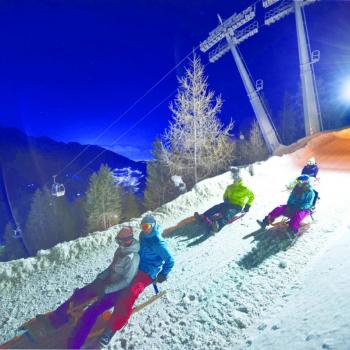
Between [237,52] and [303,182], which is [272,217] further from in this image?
[237,52]

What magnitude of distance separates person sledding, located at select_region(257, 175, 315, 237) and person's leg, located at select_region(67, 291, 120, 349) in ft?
14.9

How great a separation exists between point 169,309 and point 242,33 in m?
27.4

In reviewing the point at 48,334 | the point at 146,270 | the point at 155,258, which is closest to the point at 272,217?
the point at 155,258

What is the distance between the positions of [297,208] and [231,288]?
120 inches

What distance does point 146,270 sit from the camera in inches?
206

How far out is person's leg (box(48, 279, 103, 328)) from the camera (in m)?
4.77

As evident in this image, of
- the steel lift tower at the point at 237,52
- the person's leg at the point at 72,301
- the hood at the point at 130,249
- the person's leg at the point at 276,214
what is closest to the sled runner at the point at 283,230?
the person's leg at the point at 276,214

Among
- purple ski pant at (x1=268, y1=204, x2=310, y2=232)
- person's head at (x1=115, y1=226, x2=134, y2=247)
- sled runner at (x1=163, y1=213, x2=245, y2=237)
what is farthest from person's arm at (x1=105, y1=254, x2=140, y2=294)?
purple ski pant at (x1=268, y1=204, x2=310, y2=232)

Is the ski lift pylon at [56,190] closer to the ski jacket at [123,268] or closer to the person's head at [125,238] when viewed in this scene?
the ski jacket at [123,268]

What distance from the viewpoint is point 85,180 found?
87.0 meters

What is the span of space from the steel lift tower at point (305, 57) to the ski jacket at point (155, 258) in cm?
2412

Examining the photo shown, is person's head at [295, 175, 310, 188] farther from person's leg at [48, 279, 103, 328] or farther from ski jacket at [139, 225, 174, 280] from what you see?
person's leg at [48, 279, 103, 328]

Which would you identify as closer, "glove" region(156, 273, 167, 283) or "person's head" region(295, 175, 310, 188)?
"glove" region(156, 273, 167, 283)

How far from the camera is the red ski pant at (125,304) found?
14.5ft
